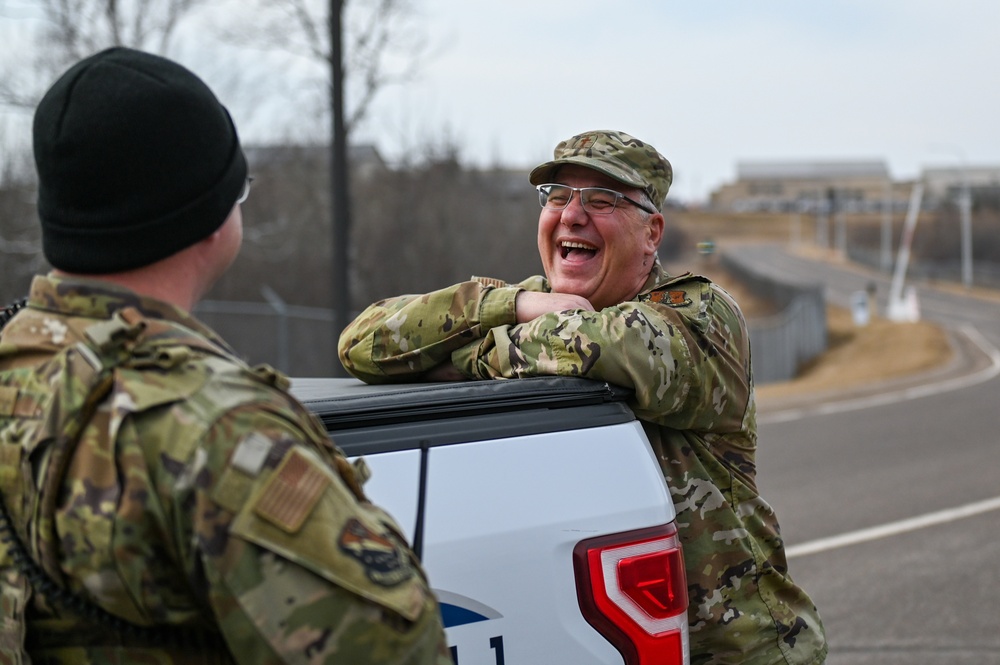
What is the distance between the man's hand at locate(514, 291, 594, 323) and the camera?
2676 millimetres

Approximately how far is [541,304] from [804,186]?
500 feet

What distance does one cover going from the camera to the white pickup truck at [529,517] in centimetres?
195

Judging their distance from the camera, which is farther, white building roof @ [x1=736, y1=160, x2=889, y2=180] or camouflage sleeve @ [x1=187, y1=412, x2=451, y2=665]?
white building roof @ [x1=736, y1=160, x2=889, y2=180]

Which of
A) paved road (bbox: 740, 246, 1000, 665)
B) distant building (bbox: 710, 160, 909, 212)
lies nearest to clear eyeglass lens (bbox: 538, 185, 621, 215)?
paved road (bbox: 740, 246, 1000, 665)

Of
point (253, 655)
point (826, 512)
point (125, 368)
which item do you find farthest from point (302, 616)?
point (826, 512)

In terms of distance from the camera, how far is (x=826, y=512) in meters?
8.21

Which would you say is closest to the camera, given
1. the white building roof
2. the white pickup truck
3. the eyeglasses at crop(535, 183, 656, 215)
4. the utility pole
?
the white pickup truck

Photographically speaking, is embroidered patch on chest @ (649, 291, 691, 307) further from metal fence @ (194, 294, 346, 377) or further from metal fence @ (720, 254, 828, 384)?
metal fence @ (720, 254, 828, 384)

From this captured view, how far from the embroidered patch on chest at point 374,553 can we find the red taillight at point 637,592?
2.38 ft

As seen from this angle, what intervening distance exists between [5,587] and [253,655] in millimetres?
358

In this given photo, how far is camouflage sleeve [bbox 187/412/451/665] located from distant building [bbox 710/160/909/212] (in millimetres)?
120323

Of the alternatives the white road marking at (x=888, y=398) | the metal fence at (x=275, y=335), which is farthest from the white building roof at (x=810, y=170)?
the metal fence at (x=275, y=335)

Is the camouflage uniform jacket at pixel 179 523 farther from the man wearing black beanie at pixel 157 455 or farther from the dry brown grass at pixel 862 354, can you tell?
the dry brown grass at pixel 862 354

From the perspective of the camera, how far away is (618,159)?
109 inches
